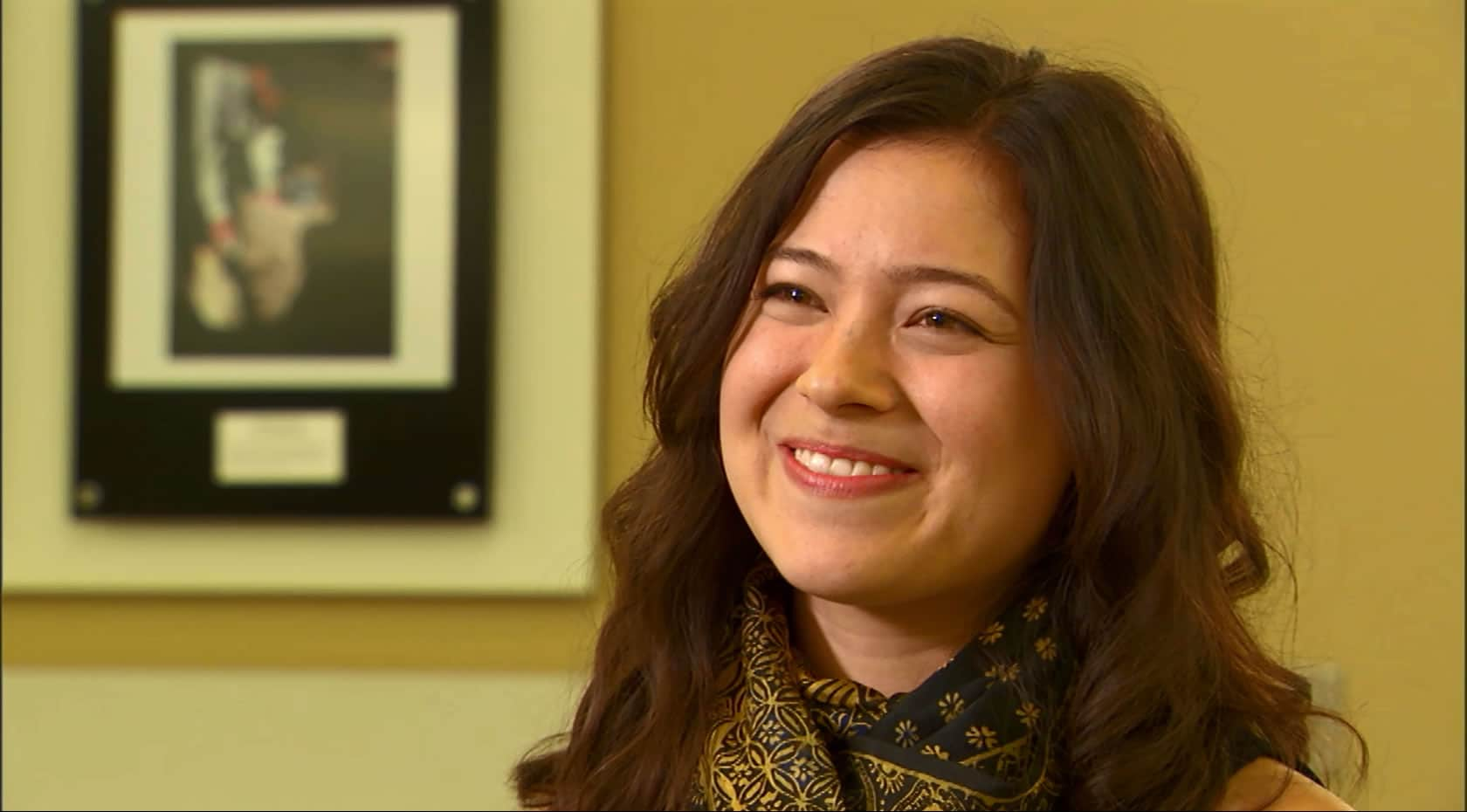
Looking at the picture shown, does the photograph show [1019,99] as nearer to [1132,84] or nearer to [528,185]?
[1132,84]

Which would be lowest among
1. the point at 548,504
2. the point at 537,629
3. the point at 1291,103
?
the point at 537,629

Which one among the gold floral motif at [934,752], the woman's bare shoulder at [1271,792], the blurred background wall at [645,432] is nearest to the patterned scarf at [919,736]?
the gold floral motif at [934,752]

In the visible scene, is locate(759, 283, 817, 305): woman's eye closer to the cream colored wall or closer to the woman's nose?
the woman's nose

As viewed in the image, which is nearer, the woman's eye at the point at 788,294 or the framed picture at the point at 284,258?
the woman's eye at the point at 788,294

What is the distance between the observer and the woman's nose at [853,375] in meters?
1.10

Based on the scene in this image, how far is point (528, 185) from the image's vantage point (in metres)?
1.90

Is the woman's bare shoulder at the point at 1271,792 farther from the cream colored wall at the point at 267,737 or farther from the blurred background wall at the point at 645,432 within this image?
the cream colored wall at the point at 267,737

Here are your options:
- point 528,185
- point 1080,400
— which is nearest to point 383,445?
point 528,185

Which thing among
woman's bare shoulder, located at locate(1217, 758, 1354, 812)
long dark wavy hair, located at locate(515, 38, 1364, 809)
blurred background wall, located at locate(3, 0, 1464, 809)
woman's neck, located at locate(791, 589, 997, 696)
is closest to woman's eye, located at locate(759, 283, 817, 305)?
long dark wavy hair, located at locate(515, 38, 1364, 809)

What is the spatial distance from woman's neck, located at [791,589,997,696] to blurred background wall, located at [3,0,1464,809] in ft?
2.22

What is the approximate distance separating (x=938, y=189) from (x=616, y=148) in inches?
32.7

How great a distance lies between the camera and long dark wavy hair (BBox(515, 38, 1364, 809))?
1111 mm

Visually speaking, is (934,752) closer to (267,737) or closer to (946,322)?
(946,322)

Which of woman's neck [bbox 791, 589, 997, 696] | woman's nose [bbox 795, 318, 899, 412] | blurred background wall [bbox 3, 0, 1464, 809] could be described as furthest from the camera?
blurred background wall [bbox 3, 0, 1464, 809]
